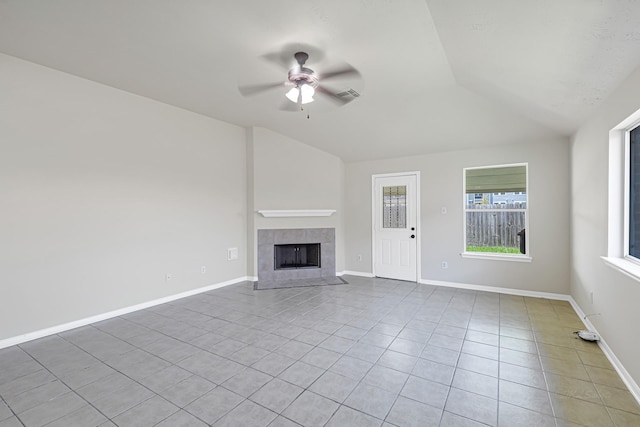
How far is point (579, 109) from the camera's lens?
2.97 m

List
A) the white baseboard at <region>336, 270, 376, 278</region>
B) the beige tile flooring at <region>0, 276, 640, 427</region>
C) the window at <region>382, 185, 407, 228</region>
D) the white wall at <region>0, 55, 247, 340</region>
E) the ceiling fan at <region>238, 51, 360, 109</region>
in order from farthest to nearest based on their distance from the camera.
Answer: the white baseboard at <region>336, 270, 376, 278</region> → the window at <region>382, 185, 407, 228</region> → the white wall at <region>0, 55, 247, 340</region> → the ceiling fan at <region>238, 51, 360, 109</region> → the beige tile flooring at <region>0, 276, 640, 427</region>

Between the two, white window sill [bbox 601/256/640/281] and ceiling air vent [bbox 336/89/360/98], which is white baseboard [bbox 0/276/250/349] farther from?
white window sill [bbox 601/256/640/281]

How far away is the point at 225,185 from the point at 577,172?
512 centimetres

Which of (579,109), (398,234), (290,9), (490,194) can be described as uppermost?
(290,9)

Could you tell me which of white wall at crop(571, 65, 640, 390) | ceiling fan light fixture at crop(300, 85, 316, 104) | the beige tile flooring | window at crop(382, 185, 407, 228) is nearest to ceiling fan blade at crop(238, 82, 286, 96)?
ceiling fan light fixture at crop(300, 85, 316, 104)

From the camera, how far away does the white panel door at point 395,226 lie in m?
5.35

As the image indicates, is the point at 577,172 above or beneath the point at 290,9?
beneath

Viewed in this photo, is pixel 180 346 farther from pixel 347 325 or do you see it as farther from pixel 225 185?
pixel 225 185

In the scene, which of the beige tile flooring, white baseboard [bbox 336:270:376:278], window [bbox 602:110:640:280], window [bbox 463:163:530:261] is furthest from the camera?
white baseboard [bbox 336:270:376:278]

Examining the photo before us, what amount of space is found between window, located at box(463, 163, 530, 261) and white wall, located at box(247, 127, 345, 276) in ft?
7.85

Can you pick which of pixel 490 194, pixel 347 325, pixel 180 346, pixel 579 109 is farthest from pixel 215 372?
pixel 490 194

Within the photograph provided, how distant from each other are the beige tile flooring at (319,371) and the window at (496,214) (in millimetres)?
1078

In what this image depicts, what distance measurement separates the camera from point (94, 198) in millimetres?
3457

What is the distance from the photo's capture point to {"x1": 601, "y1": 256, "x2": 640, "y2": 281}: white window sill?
2.06m
